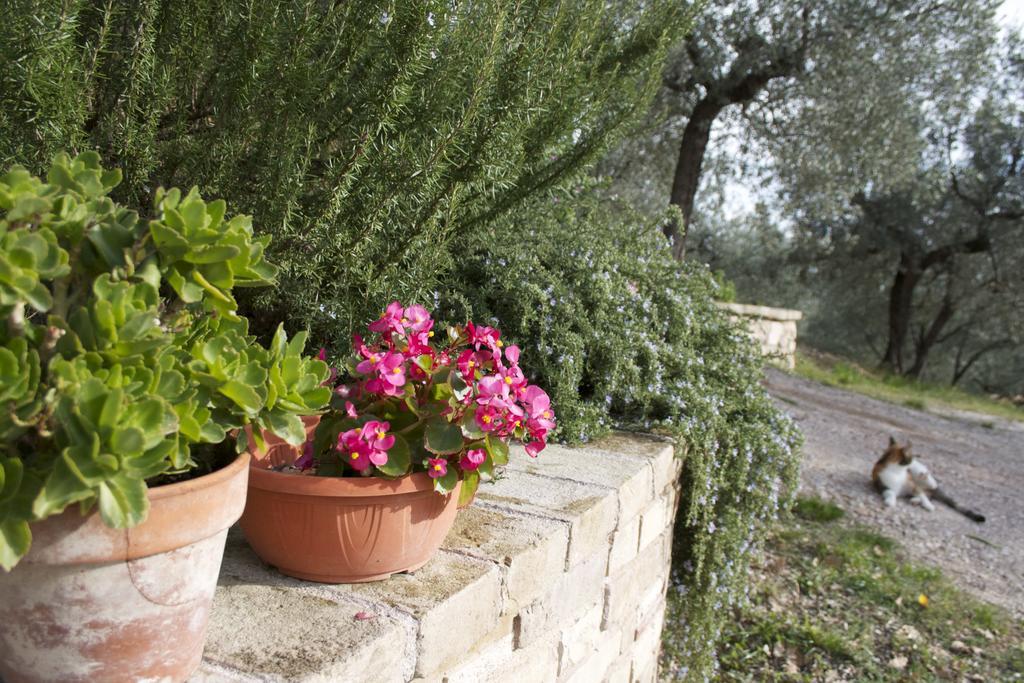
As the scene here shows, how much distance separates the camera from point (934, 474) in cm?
653

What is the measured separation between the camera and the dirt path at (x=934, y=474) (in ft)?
15.7

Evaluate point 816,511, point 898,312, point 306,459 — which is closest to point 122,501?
point 306,459

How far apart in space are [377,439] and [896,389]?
11131mm

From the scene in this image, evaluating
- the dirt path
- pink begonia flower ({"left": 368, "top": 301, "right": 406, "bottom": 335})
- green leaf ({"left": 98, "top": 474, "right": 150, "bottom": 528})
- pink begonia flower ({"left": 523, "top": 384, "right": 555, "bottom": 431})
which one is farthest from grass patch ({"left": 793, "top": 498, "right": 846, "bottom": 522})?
green leaf ({"left": 98, "top": 474, "right": 150, "bottom": 528})

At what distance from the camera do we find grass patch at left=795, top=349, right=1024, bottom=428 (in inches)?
399

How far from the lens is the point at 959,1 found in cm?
741

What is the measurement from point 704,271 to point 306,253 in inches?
104

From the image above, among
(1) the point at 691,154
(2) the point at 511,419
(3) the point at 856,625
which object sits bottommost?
(3) the point at 856,625

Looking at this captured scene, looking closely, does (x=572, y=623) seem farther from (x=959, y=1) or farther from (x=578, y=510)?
(x=959, y=1)

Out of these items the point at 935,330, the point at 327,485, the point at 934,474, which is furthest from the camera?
the point at 935,330

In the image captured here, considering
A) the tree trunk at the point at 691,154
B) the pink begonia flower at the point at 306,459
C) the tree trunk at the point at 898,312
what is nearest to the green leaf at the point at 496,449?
the pink begonia flower at the point at 306,459

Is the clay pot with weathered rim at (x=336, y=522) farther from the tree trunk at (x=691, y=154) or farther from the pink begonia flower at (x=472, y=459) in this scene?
the tree trunk at (x=691, y=154)

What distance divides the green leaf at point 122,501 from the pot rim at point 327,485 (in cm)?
52

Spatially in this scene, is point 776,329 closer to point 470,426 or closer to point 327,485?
point 470,426
